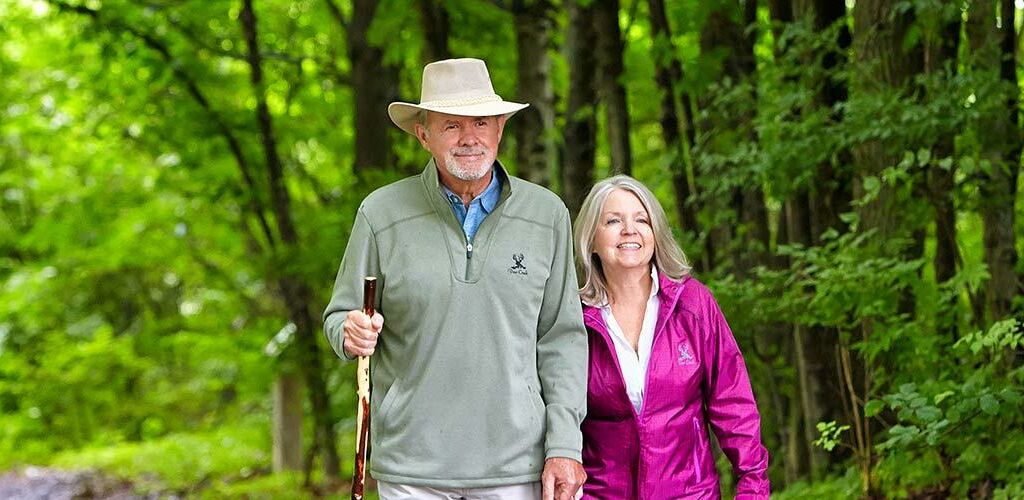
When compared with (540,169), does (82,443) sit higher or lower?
lower

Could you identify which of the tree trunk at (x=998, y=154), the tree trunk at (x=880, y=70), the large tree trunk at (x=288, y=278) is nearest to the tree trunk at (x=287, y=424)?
the large tree trunk at (x=288, y=278)

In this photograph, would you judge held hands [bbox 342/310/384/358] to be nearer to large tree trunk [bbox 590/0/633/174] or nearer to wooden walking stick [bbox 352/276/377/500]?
wooden walking stick [bbox 352/276/377/500]

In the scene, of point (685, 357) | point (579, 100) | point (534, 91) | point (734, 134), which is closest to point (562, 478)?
point (685, 357)

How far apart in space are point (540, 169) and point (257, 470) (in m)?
8.81

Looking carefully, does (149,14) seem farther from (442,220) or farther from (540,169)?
(442,220)

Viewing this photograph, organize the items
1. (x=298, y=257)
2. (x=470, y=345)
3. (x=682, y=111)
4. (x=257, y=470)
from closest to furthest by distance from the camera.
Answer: (x=470, y=345)
(x=682, y=111)
(x=298, y=257)
(x=257, y=470)

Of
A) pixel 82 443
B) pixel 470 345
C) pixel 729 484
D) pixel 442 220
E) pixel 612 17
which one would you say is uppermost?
pixel 612 17

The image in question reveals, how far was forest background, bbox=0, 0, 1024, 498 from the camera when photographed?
627 cm

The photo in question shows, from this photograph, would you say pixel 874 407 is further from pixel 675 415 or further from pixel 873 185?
pixel 675 415

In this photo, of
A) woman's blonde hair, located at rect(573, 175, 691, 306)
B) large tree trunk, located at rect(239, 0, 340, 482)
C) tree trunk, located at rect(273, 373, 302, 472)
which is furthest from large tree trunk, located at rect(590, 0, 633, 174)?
tree trunk, located at rect(273, 373, 302, 472)

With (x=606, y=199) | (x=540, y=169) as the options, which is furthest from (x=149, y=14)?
(x=606, y=199)

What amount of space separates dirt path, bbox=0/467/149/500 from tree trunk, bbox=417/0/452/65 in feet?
24.8

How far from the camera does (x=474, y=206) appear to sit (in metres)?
3.76

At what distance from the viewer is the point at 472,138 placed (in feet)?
12.3
